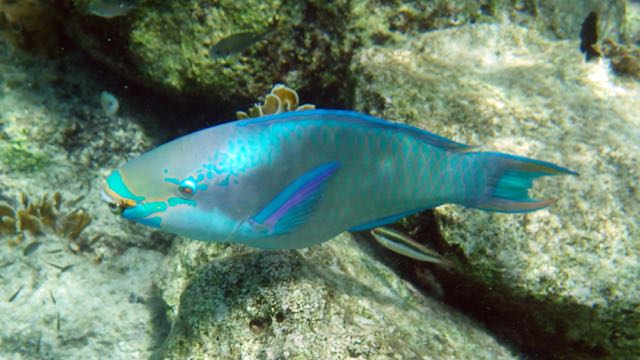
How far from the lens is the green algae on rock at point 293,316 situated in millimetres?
2092

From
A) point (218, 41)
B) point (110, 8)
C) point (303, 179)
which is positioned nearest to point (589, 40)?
point (218, 41)

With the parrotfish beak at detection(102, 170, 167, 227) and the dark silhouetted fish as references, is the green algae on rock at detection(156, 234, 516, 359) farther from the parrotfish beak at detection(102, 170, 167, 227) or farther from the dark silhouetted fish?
the dark silhouetted fish

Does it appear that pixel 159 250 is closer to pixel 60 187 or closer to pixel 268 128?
pixel 60 187

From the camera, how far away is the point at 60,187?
4.38 meters

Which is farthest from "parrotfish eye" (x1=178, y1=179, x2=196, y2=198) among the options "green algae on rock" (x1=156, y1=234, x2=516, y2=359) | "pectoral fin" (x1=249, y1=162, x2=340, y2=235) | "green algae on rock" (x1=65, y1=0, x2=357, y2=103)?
"green algae on rock" (x1=65, y1=0, x2=357, y2=103)

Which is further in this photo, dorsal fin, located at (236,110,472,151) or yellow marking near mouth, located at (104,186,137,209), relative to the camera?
dorsal fin, located at (236,110,472,151)

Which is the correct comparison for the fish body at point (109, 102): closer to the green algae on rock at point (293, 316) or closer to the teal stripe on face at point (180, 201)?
the green algae on rock at point (293, 316)

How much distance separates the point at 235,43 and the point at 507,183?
260 cm

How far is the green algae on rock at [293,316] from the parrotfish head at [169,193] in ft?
2.01

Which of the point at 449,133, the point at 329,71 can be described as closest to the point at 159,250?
the point at 329,71

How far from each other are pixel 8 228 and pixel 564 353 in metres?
5.02

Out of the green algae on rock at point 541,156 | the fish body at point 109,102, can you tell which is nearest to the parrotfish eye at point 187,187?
the green algae on rock at point 541,156

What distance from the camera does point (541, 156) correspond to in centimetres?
332

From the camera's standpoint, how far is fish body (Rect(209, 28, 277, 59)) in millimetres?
3490
